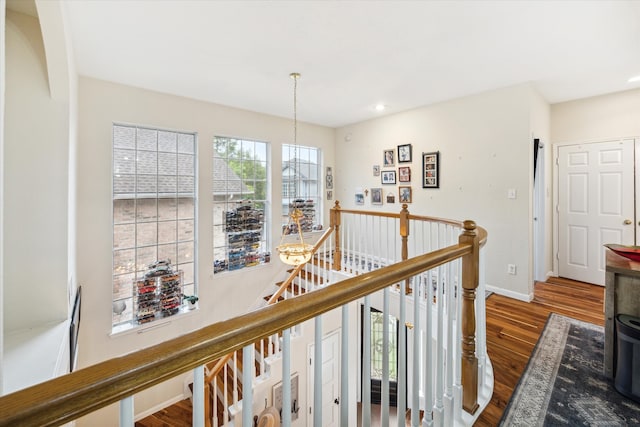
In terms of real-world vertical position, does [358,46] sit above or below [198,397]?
above

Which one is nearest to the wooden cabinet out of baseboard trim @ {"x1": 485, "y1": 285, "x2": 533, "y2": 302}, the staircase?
baseboard trim @ {"x1": 485, "y1": 285, "x2": 533, "y2": 302}

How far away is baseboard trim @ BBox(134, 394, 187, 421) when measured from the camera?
323cm

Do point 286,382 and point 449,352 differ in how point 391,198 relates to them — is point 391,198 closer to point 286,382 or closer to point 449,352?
point 449,352

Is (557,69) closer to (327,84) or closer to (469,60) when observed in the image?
(469,60)

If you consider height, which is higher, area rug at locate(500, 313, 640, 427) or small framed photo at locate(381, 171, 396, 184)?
small framed photo at locate(381, 171, 396, 184)

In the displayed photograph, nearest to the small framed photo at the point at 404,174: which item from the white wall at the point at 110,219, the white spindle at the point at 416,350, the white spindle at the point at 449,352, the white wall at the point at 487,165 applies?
the white wall at the point at 487,165

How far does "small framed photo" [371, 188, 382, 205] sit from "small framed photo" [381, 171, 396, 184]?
185 mm

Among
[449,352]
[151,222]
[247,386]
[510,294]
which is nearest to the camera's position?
[247,386]

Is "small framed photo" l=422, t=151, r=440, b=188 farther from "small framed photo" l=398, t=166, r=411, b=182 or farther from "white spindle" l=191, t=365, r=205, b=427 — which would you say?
"white spindle" l=191, t=365, r=205, b=427

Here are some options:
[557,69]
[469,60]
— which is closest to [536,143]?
[557,69]

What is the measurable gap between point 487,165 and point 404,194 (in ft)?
4.15

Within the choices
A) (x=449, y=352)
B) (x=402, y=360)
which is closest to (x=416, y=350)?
(x=402, y=360)

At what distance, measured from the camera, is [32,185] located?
183 centimetres

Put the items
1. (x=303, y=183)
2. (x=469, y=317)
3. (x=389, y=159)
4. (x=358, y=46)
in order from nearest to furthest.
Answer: (x=469, y=317), (x=358, y=46), (x=389, y=159), (x=303, y=183)
